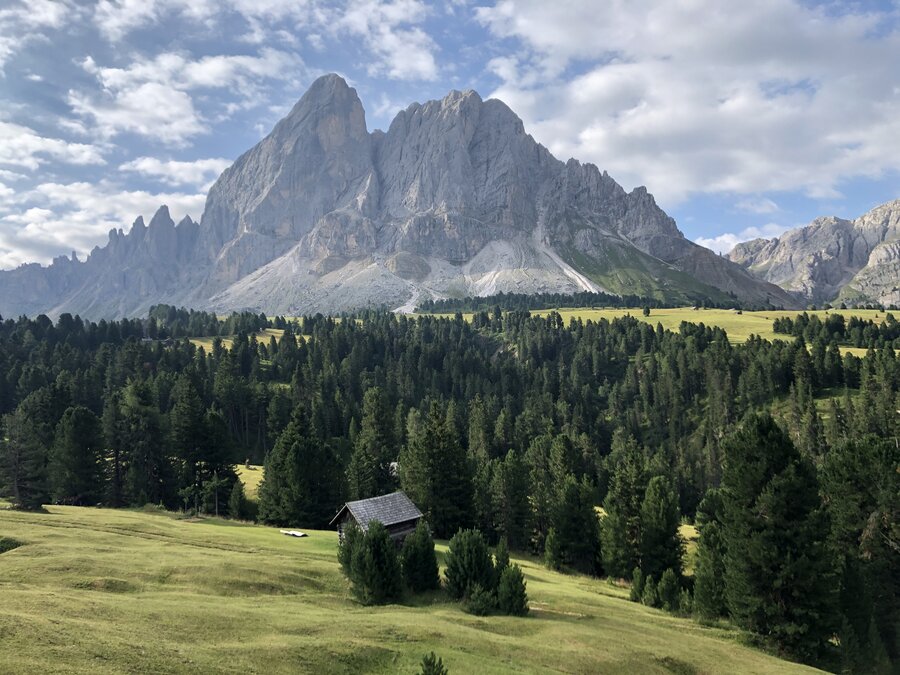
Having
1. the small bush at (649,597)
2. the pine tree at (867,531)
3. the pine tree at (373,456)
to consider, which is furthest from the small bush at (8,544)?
the pine tree at (867,531)

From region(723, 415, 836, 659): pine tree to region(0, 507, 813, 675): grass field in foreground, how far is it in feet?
12.7

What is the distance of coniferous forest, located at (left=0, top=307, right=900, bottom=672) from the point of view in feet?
151

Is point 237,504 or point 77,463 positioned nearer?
point 77,463

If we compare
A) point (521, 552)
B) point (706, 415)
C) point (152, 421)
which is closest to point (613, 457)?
point (706, 415)

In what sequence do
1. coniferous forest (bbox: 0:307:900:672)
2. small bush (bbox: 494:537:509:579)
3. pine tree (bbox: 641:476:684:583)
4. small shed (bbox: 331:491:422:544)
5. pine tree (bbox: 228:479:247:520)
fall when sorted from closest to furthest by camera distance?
small bush (bbox: 494:537:509:579) < coniferous forest (bbox: 0:307:900:672) < small shed (bbox: 331:491:422:544) < pine tree (bbox: 641:476:684:583) < pine tree (bbox: 228:479:247:520)

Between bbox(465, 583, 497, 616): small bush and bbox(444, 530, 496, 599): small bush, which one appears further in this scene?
bbox(444, 530, 496, 599): small bush

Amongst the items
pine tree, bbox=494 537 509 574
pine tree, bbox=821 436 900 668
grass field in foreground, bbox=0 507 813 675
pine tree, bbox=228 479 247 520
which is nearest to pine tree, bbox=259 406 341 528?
pine tree, bbox=228 479 247 520

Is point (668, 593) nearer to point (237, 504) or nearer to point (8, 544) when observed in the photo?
point (8, 544)

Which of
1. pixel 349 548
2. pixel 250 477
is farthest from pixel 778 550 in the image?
pixel 250 477

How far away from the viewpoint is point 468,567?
4378cm

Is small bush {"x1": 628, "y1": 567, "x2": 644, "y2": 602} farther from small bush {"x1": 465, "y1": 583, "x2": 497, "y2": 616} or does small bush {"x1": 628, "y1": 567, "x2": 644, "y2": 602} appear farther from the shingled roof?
the shingled roof

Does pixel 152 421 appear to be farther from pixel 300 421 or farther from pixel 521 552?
pixel 521 552

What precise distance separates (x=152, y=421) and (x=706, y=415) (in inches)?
5642

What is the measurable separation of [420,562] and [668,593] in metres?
25.4
